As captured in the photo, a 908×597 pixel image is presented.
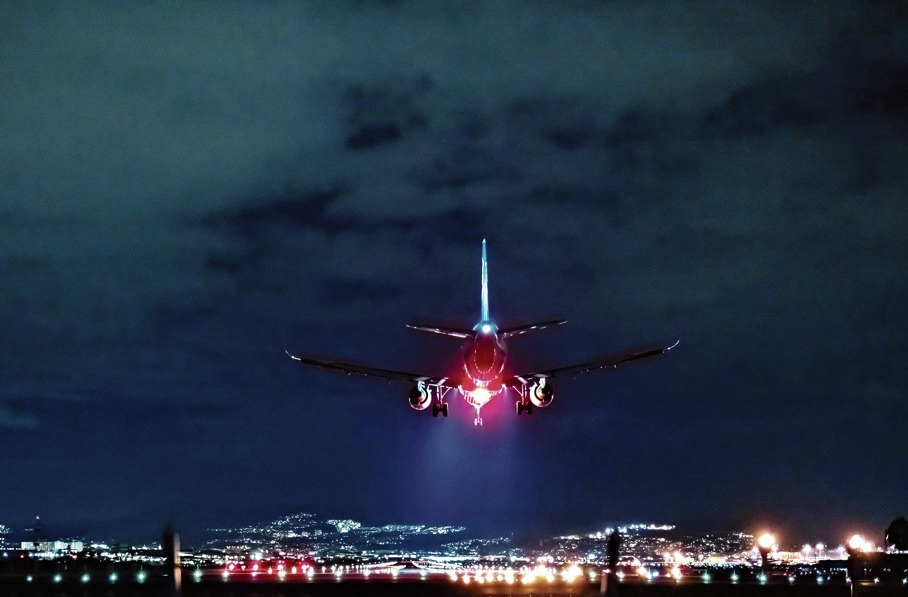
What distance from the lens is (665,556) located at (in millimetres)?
152500

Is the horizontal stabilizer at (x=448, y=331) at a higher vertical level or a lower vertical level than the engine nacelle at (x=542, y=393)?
higher

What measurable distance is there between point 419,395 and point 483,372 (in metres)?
9.23

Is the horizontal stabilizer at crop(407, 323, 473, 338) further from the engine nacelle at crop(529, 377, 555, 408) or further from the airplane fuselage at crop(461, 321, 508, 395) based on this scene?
the engine nacelle at crop(529, 377, 555, 408)

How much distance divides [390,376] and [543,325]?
51.0 ft

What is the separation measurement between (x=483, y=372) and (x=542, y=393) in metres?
9.29

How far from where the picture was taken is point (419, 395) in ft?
270

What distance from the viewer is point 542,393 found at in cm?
8244

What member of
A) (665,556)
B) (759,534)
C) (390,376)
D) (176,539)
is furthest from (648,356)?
(665,556)

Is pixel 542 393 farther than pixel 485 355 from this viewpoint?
Yes

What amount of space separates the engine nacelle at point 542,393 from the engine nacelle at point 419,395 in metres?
9.17

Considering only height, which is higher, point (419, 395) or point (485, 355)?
point (485, 355)

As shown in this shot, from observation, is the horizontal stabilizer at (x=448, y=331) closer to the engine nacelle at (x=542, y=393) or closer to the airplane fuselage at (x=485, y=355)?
the airplane fuselage at (x=485, y=355)

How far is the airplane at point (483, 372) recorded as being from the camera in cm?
7419

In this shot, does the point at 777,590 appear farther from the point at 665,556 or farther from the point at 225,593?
the point at 665,556
